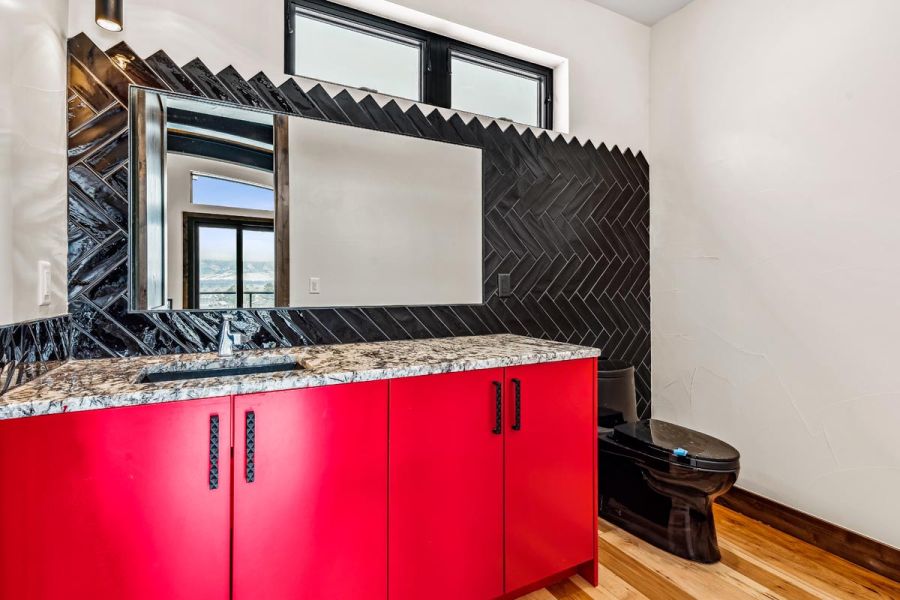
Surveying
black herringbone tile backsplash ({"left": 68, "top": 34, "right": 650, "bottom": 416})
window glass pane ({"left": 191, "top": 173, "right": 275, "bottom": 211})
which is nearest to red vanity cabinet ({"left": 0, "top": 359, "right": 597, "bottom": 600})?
black herringbone tile backsplash ({"left": 68, "top": 34, "right": 650, "bottom": 416})

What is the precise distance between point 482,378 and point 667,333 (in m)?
1.82

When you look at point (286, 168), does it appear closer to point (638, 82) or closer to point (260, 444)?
point (260, 444)

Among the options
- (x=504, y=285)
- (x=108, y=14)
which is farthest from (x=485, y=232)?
(x=108, y=14)

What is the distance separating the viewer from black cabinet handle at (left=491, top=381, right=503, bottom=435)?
1622mm

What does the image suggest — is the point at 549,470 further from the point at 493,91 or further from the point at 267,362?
the point at 493,91

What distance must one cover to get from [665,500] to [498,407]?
1.08m

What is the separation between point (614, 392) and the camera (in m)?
2.39

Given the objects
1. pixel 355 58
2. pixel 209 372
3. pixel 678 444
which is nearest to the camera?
pixel 209 372

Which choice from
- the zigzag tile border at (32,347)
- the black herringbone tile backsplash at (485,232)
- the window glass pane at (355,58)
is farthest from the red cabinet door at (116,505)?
the window glass pane at (355,58)

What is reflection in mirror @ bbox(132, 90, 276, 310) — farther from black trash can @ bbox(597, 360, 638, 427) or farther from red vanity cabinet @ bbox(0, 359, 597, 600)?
black trash can @ bbox(597, 360, 638, 427)

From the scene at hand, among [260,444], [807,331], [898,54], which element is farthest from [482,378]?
[898,54]

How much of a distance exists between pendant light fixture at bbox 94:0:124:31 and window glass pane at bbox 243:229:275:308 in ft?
2.44

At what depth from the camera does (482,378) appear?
5.26ft

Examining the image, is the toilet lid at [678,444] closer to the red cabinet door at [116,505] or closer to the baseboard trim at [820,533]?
the baseboard trim at [820,533]
